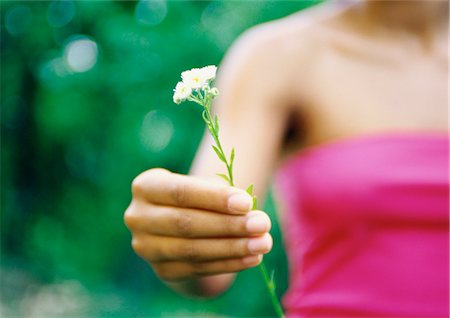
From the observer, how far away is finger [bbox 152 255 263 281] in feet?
1.87

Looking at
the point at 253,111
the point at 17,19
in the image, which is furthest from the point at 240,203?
the point at 17,19

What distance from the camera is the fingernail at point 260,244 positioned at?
1.74 ft

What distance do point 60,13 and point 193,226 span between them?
3585mm

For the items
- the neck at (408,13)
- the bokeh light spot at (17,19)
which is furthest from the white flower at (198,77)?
the bokeh light spot at (17,19)

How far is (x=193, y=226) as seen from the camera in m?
0.62

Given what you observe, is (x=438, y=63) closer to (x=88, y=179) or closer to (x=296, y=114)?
(x=296, y=114)

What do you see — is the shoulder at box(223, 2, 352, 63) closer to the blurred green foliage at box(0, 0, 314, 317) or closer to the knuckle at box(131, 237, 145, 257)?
the knuckle at box(131, 237, 145, 257)

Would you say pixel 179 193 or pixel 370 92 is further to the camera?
pixel 370 92

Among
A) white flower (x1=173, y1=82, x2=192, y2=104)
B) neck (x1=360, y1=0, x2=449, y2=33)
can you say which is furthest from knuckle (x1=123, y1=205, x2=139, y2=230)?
neck (x1=360, y1=0, x2=449, y2=33)


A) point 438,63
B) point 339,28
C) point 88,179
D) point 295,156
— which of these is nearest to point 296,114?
point 295,156

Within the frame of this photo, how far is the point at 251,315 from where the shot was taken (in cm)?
399

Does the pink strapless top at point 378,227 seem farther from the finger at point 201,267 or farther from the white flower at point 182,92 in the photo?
the white flower at point 182,92

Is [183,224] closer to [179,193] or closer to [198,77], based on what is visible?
[179,193]

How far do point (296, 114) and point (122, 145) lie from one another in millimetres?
2674
